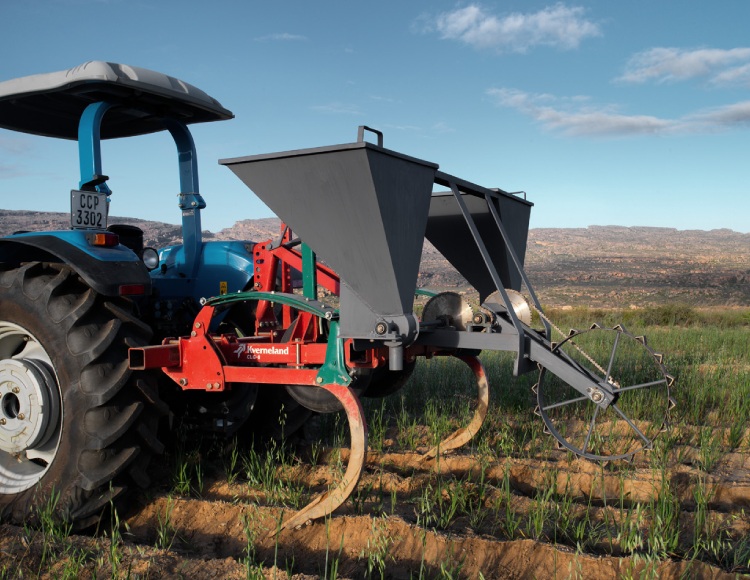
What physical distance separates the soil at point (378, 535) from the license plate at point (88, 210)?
1490 mm

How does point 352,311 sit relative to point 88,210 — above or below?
below

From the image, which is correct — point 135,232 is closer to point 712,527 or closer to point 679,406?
point 712,527

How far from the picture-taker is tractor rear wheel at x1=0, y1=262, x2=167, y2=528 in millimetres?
3068

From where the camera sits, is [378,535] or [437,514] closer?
[378,535]

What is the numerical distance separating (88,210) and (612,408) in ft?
10.0

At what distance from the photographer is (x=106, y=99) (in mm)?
→ 3883

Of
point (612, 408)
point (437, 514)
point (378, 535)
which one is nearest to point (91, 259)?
point (378, 535)

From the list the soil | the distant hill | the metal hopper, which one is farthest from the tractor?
A: the distant hill

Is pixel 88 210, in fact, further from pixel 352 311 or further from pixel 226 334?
pixel 352 311

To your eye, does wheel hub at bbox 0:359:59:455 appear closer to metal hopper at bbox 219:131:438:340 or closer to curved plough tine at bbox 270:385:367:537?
curved plough tine at bbox 270:385:367:537

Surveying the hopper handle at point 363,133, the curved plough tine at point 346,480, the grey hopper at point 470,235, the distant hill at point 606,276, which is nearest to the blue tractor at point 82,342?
the curved plough tine at point 346,480

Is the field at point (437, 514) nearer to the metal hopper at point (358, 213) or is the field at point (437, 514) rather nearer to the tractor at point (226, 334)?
the tractor at point (226, 334)

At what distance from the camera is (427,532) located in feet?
9.11

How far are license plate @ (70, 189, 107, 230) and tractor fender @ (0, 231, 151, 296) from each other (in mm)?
168
